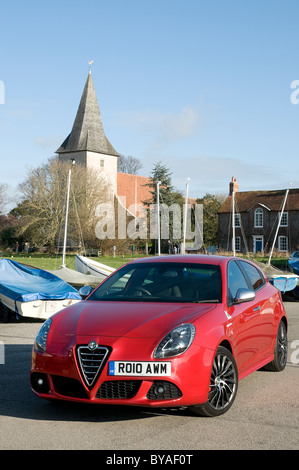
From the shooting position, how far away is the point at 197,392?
19.4 ft

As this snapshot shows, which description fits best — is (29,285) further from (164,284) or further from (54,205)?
(54,205)

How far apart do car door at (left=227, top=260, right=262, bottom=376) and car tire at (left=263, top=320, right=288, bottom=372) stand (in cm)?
82

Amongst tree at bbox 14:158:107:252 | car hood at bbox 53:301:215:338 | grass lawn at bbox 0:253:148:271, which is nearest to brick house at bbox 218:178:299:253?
tree at bbox 14:158:107:252

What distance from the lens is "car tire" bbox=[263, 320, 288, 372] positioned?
8.47m

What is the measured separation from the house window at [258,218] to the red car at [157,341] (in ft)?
254

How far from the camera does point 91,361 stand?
19.3 feet

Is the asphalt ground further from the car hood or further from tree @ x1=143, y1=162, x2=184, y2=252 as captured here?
tree @ x1=143, y1=162, x2=184, y2=252

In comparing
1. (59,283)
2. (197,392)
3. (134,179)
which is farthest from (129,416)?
(134,179)

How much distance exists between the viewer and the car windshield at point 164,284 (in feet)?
23.1

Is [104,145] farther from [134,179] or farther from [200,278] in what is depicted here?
[200,278]

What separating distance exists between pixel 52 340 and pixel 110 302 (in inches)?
38.8

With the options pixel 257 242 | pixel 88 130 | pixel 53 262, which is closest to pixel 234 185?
pixel 257 242

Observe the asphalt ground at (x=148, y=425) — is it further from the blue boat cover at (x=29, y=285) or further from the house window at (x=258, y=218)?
the house window at (x=258, y=218)

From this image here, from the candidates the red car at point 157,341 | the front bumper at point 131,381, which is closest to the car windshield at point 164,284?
the red car at point 157,341
